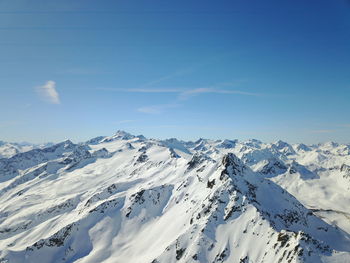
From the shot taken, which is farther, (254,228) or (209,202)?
(209,202)

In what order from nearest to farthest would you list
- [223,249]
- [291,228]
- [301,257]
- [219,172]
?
[301,257], [223,249], [291,228], [219,172]

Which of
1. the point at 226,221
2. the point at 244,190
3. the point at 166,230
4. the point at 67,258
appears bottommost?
the point at 67,258

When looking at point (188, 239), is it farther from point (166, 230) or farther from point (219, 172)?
point (219, 172)

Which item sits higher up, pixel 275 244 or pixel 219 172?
pixel 219 172

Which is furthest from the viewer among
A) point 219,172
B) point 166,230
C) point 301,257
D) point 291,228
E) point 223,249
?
point 219,172

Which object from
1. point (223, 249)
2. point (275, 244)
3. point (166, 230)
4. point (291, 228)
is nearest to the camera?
point (275, 244)

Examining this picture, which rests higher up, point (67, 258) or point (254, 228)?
point (254, 228)

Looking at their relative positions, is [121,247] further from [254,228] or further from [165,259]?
[254,228]

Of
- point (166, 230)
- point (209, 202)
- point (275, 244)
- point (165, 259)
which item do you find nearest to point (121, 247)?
point (166, 230)

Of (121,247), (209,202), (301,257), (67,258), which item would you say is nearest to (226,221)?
(209,202)
